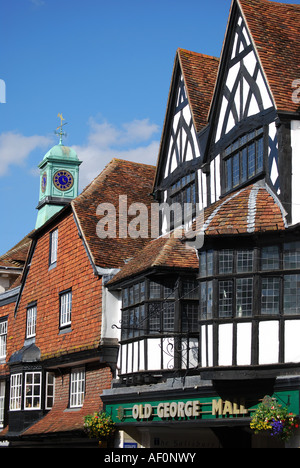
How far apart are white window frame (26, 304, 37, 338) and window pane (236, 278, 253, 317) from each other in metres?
13.5

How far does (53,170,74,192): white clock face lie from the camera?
42.9 meters

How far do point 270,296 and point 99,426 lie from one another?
7.96m

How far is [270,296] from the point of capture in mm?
17703

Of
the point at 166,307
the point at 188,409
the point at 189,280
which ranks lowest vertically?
the point at 188,409

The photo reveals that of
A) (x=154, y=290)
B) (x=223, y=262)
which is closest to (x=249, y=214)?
(x=223, y=262)

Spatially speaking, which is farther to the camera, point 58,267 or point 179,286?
point 58,267

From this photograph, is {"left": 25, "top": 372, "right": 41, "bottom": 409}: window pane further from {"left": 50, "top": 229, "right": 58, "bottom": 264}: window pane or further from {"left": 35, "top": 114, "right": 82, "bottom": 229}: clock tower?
{"left": 35, "top": 114, "right": 82, "bottom": 229}: clock tower

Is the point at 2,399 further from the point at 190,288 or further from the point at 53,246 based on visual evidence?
the point at 190,288

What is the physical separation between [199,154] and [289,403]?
881cm

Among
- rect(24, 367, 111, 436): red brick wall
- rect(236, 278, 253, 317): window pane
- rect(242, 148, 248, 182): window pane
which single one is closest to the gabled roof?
rect(242, 148, 248, 182): window pane

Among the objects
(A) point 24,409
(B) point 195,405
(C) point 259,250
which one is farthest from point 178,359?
(A) point 24,409

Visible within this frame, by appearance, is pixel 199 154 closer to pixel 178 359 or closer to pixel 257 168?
pixel 257 168
